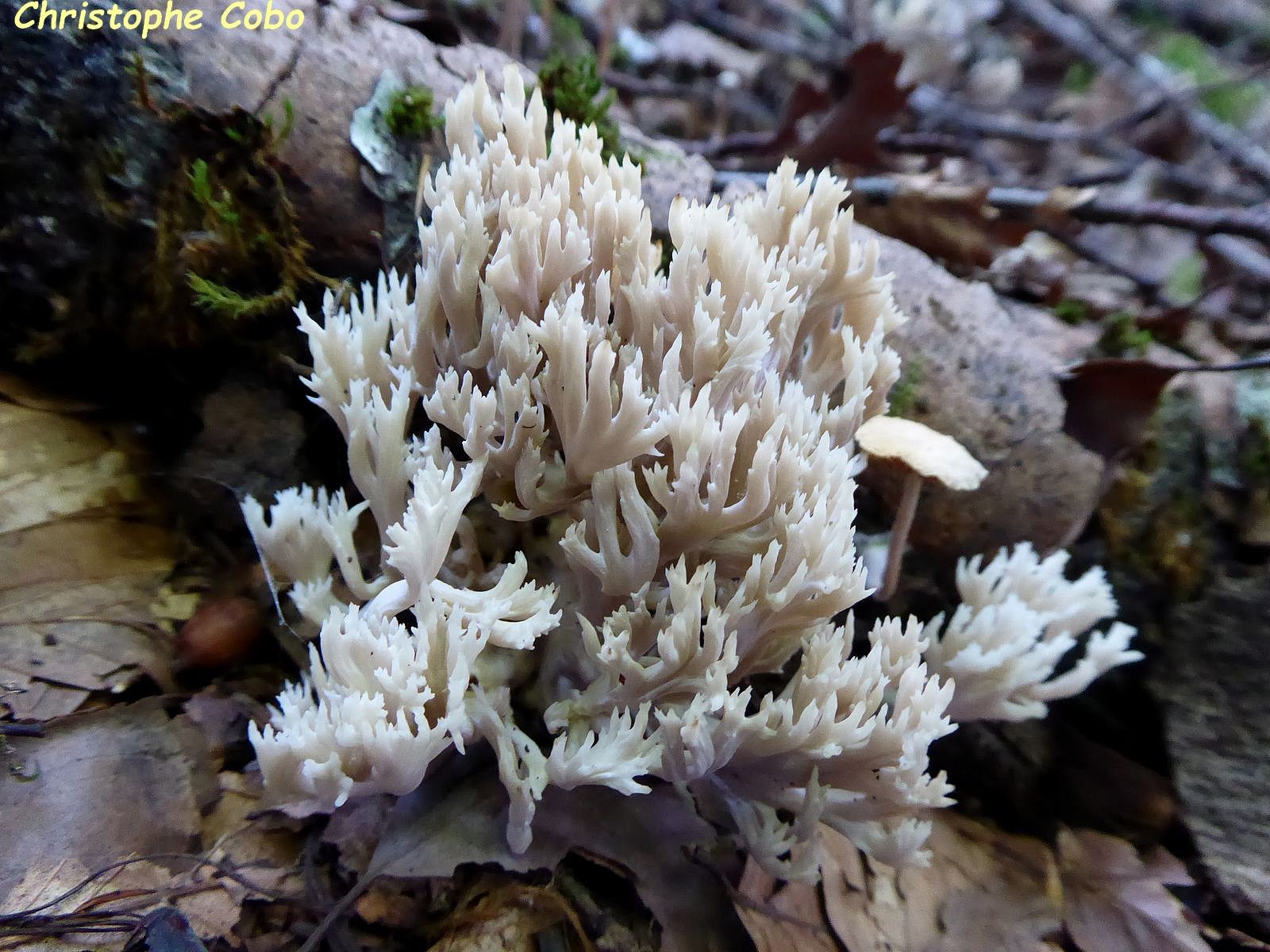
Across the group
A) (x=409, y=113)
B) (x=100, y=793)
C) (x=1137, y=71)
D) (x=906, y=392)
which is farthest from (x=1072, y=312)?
(x=1137, y=71)

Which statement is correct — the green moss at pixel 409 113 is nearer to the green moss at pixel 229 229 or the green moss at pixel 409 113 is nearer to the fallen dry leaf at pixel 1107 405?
the green moss at pixel 229 229

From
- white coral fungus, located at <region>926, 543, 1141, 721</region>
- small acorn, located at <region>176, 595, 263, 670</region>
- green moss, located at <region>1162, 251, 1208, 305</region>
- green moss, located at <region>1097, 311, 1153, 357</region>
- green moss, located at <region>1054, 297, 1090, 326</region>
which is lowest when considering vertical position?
small acorn, located at <region>176, 595, 263, 670</region>

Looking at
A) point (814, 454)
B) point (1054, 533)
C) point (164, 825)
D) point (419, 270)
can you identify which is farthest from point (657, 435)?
point (1054, 533)

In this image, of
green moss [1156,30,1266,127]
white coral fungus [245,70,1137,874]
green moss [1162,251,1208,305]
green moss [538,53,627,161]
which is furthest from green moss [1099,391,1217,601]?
green moss [1156,30,1266,127]

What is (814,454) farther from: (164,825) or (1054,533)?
(164,825)

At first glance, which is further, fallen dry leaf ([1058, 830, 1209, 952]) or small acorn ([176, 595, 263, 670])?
fallen dry leaf ([1058, 830, 1209, 952])

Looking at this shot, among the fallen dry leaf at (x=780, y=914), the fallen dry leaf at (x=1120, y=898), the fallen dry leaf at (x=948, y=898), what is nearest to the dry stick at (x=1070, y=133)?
the fallen dry leaf at (x=1120, y=898)

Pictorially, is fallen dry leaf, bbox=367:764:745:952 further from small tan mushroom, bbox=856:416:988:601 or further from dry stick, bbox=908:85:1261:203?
dry stick, bbox=908:85:1261:203
